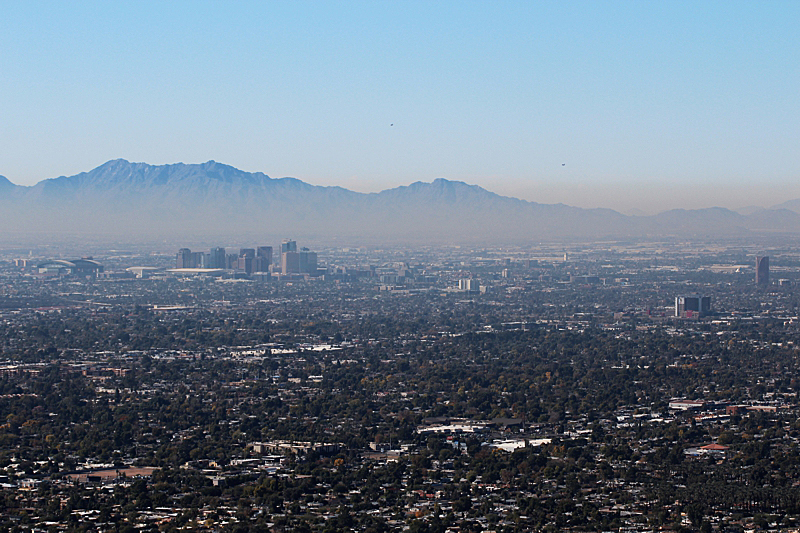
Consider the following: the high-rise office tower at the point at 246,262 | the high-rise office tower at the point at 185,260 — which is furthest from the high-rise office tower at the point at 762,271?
the high-rise office tower at the point at 185,260

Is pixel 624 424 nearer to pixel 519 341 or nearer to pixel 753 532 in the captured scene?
pixel 753 532

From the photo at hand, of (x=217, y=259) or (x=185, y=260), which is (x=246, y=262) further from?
(x=185, y=260)

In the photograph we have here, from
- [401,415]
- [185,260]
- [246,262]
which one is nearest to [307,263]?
[246,262]

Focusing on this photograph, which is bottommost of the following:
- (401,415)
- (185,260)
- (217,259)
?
(401,415)

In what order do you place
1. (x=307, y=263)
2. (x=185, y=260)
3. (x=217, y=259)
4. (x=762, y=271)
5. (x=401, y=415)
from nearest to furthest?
1. (x=401, y=415)
2. (x=762, y=271)
3. (x=307, y=263)
4. (x=217, y=259)
5. (x=185, y=260)

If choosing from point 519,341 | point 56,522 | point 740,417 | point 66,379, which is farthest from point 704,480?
point 519,341

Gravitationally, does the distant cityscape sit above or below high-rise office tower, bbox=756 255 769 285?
below

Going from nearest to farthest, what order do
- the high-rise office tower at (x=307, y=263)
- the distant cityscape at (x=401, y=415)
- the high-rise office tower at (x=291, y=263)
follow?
the distant cityscape at (x=401, y=415)
the high-rise office tower at (x=291, y=263)
the high-rise office tower at (x=307, y=263)

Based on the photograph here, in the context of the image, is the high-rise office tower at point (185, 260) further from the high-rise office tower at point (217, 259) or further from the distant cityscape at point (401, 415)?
the distant cityscape at point (401, 415)

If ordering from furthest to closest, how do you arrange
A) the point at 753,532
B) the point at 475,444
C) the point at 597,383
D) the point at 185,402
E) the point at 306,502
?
the point at 597,383
the point at 185,402
the point at 475,444
the point at 306,502
the point at 753,532

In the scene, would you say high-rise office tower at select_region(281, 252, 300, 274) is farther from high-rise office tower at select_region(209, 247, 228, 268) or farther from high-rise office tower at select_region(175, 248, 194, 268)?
high-rise office tower at select_region(175, 248, 194, 268)

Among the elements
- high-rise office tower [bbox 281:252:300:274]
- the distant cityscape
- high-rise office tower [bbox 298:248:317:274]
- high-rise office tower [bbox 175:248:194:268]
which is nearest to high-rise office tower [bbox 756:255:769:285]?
the distant cityscape
